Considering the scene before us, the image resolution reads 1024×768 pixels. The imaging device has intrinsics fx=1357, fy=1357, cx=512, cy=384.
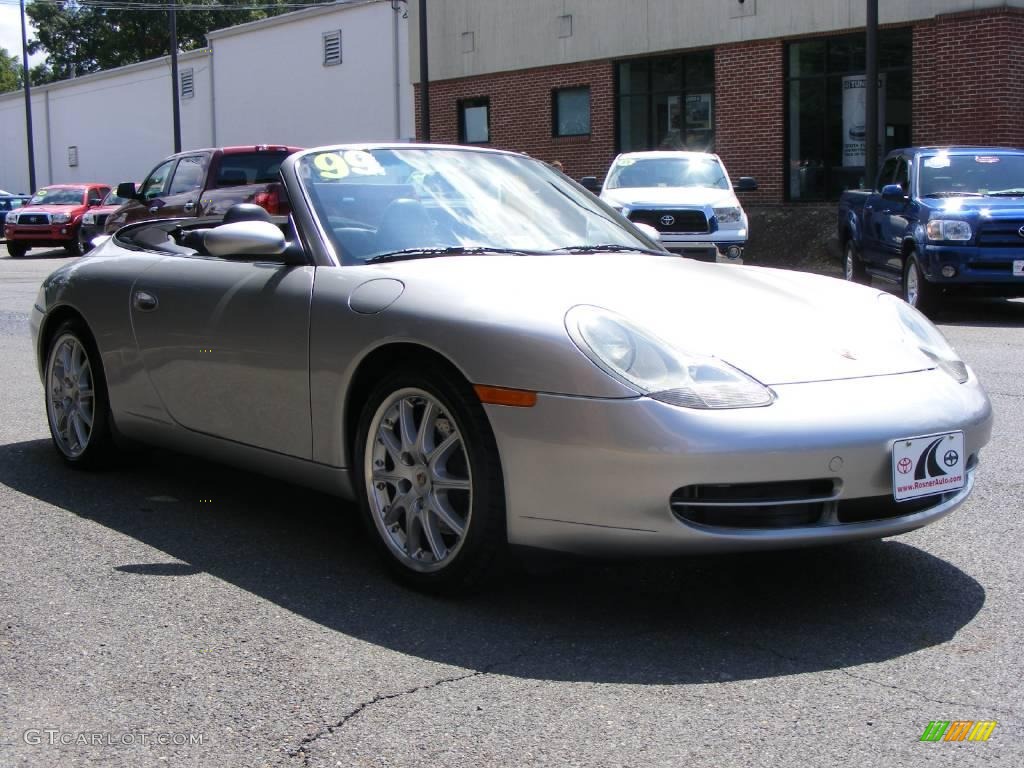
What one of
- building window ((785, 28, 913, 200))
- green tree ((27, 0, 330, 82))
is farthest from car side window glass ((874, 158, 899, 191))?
green tree ((27, 0, 330, 82))

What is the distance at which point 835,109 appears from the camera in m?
23.8

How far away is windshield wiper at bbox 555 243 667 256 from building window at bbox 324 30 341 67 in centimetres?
3282

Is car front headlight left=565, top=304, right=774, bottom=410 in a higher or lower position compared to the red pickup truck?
lower

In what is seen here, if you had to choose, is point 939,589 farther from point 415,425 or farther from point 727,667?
point 415,425

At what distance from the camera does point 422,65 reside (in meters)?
26.8

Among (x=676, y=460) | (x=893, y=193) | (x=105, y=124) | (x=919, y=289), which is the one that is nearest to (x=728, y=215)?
(x=893, y=193)

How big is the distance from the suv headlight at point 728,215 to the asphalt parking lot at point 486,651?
10856mm

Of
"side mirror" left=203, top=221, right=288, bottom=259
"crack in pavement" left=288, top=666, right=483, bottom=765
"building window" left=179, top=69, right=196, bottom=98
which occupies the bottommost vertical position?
"crack in pavement" left=288, top=666, right=483, bottom=765

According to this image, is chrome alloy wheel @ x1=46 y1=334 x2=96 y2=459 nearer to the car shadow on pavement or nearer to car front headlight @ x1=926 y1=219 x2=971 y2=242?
the car shadow on pavement

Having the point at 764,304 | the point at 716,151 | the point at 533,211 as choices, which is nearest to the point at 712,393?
the point at 764,304

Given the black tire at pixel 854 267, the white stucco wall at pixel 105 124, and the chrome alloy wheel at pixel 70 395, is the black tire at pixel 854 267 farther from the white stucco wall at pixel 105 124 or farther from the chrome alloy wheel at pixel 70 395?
the white stucco wall at pixel 105 124

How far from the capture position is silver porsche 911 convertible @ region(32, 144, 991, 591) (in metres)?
3.71

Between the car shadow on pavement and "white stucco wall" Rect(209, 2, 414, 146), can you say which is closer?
the car shadow on pavement

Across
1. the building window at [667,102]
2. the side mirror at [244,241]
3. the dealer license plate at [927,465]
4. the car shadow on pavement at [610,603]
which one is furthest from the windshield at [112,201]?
the dealer license plate at [927,465]
